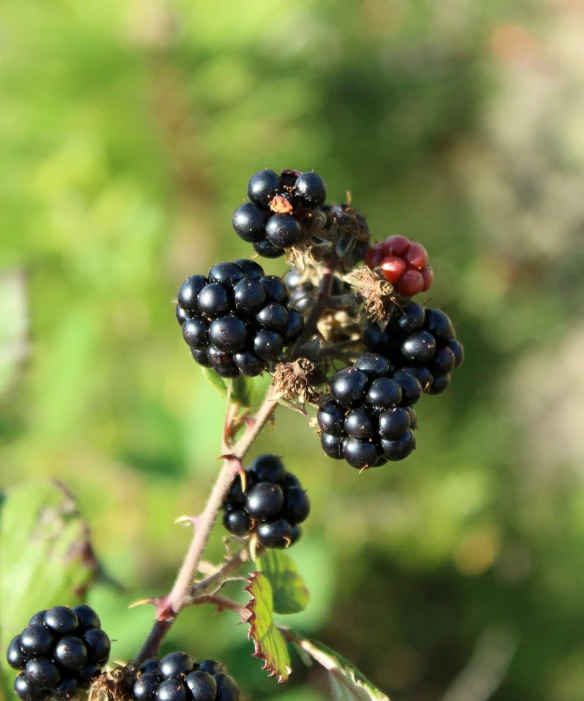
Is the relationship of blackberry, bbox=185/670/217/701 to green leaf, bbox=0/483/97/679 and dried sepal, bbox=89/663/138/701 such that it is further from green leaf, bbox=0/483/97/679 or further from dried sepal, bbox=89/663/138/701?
green leaf, bbox=0/483/97/679

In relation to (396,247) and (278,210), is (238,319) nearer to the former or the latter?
(278,210)

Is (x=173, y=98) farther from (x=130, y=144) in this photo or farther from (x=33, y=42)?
(x=33, y=42)

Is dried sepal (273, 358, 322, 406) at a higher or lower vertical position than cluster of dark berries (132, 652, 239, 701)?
higher

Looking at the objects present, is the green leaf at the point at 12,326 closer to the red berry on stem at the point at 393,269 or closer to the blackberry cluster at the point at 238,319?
the blackberry cluster at the point at 238,319

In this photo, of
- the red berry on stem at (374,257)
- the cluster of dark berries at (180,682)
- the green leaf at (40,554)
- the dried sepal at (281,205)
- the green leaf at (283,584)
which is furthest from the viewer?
the green leaf at (40,554)

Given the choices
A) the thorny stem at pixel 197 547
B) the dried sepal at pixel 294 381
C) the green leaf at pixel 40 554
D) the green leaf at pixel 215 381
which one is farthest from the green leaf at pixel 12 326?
the dried sepal at pixel 294 381

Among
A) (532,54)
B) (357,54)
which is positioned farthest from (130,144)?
(532,54)

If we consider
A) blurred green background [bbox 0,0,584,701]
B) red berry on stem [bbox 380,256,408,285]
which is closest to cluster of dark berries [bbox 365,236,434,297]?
red berry on stem [bbox 380,256,408,285]

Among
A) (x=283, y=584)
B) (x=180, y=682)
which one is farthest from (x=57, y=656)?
(x=283, y=584)
